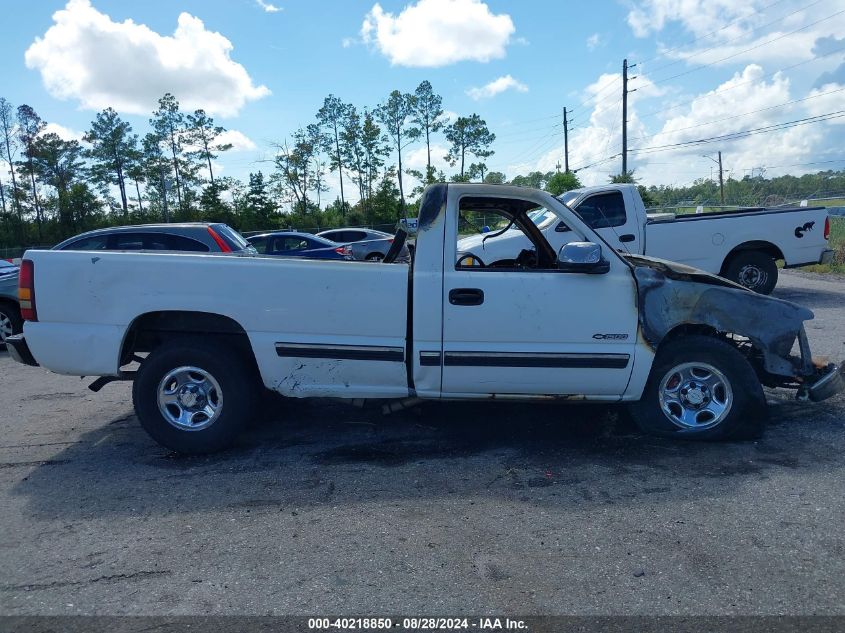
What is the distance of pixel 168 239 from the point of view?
9.30m

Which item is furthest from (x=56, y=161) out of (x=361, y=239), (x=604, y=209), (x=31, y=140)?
(x=604, y=209)

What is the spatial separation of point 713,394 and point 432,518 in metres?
2.38

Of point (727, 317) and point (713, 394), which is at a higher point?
point (727, 317)

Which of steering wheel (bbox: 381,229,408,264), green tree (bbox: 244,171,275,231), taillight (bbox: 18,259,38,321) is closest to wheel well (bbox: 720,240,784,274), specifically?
steering wheel (bbox: 381,229,408,264)

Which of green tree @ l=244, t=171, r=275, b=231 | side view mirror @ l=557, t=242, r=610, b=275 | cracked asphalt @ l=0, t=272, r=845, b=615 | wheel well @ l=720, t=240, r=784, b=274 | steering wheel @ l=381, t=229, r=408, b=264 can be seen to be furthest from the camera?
green tree @ l=244, t=171, r=275, b=231

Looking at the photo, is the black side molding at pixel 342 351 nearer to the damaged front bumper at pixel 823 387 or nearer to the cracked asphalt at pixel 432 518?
the cracked asphalt at pixel 432 518

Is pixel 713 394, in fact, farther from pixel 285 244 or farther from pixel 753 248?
pixel 285 244

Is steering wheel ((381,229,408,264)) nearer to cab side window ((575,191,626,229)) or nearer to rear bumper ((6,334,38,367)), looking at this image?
rear bumper ((6,334,38,367))

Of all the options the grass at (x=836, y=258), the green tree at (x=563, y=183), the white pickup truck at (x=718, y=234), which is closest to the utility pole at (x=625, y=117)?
the green tree at (x=563, y=183)

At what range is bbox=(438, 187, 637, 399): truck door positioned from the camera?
4418 millimetres

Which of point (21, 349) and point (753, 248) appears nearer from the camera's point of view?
point (21, 349)

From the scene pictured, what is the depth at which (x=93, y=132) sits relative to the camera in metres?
52.2

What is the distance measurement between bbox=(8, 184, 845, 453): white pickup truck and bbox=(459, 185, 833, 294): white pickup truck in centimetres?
632

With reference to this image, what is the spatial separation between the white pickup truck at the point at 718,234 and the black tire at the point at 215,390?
7.68 metres
